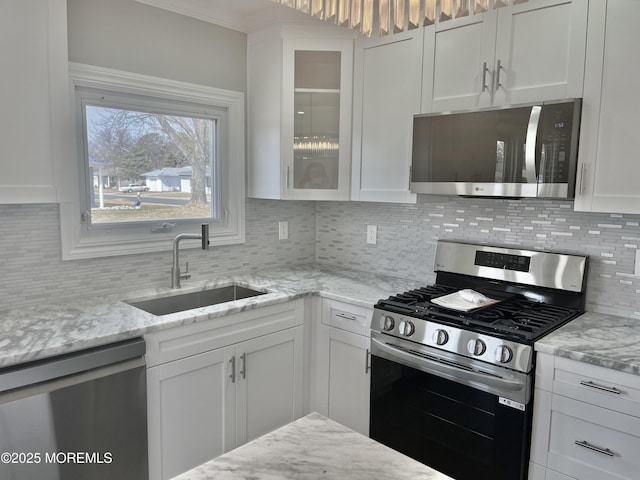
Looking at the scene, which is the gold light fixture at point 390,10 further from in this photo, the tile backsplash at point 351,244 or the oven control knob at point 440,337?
the tile backsplash at point 351,244

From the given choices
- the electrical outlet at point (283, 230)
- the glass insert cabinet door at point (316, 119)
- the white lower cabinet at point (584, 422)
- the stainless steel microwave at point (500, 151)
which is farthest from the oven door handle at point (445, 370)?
the electrical outlet at point (283, 230)

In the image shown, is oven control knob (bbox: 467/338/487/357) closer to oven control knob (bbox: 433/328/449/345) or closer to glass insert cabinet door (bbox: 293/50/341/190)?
oven control knob (bbox: 433/328/449/345)

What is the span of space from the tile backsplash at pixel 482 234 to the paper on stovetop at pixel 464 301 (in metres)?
0.38

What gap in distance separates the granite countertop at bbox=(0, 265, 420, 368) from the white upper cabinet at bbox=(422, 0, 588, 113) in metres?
1.05

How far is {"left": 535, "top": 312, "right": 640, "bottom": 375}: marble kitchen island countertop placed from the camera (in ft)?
5.30

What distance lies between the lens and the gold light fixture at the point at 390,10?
0.81m

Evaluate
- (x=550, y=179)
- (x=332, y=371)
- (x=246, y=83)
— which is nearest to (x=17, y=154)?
(x=246, y=83)

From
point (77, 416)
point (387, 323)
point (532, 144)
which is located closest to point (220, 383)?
point (77, 416)

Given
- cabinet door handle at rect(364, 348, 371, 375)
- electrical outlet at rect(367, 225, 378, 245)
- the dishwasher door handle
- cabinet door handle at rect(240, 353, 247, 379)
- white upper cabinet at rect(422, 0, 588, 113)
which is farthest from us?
electrical outlet at rect(367, 225, 378, 245)

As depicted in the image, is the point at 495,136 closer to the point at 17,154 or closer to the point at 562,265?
the point at 562,265

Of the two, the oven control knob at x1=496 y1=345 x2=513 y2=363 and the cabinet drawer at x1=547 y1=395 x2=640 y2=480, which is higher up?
the oven control knob at x1=496 y1=345 x2=513 y2=363

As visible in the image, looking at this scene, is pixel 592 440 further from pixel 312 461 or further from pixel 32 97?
pixel 32 97

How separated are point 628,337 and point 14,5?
8.48ft

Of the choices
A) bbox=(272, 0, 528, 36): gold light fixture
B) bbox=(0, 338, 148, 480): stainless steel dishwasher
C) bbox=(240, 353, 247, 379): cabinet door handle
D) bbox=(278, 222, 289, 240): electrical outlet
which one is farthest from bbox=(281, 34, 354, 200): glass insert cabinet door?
bbox=(272, 0, 528, 36): gold light fixture
